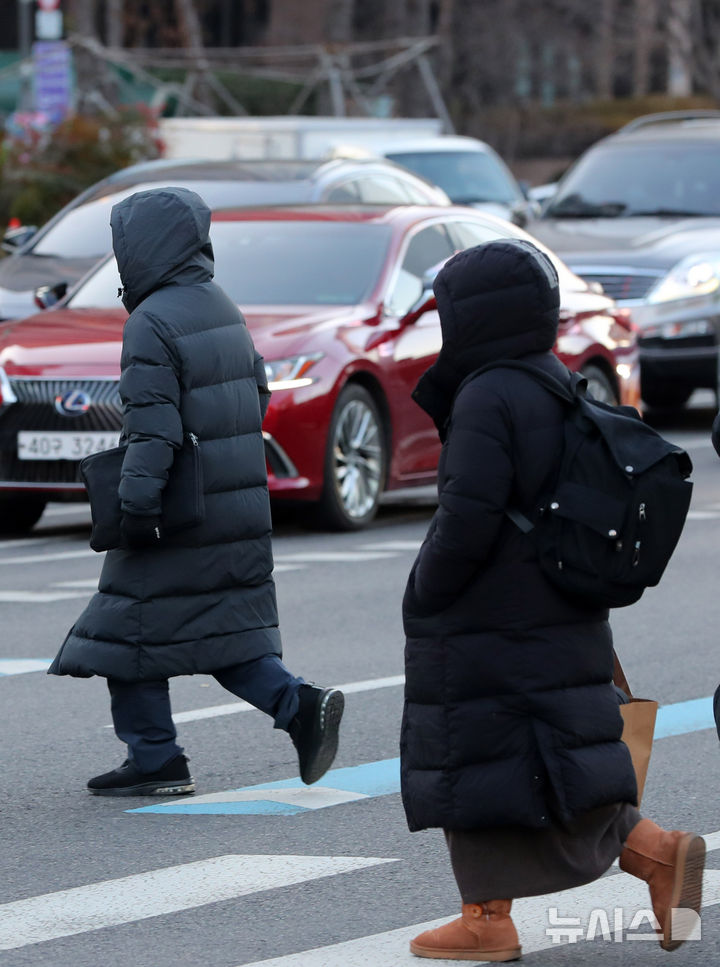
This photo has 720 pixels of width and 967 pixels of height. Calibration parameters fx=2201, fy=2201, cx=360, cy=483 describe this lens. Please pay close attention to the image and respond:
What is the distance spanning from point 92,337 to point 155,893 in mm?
6264

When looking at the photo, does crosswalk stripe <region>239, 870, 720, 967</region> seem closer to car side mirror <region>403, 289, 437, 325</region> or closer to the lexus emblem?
the lexus emblem

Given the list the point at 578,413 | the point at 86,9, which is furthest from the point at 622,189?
the point at 86,9

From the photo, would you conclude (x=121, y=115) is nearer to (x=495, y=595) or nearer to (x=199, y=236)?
(x=199, y=236)

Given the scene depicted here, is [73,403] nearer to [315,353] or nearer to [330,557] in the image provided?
[315,353]

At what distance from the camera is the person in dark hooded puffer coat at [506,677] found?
4324mm

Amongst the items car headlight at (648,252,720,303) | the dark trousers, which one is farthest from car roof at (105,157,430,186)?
the dark trousers

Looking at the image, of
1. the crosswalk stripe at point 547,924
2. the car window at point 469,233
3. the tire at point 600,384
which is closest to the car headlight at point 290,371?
the car window at point 469,233

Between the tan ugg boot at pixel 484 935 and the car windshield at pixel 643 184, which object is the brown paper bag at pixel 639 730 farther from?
the car windshield at pixel 643 184

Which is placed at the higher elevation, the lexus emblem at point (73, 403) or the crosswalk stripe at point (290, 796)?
the crosswalk stripe at point (290, 796)

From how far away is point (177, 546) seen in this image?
5.89m

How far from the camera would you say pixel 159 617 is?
586 cm

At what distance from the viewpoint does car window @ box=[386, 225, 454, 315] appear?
11.8m

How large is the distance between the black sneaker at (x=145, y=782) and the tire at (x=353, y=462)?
5035mm

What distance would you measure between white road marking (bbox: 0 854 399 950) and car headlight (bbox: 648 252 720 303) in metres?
11.1
